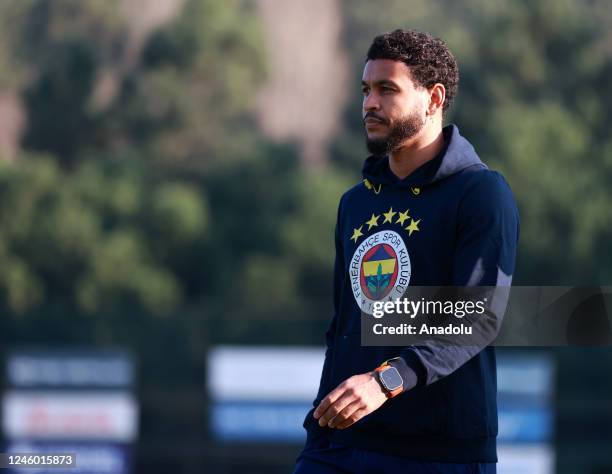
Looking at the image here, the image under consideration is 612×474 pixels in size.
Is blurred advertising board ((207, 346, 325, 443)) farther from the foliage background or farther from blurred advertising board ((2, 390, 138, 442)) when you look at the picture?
blurred advertising board ((2, 390, 138, 442))

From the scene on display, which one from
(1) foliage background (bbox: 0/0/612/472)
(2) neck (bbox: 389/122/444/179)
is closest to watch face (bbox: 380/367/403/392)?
(2) neck (bbox: 389/122/444/179)

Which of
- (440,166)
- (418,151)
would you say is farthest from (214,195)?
(440,166)

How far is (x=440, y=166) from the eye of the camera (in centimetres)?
291

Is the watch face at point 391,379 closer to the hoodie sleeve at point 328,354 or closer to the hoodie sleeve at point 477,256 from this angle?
the hoodie sleeve at point 477,256

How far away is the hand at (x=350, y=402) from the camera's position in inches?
102

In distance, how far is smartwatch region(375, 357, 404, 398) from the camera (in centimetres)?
264

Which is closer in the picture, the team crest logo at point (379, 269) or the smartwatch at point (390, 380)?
the smartwatch at point (390, 380)

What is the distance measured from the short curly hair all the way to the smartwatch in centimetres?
73

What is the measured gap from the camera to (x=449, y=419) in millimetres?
2840

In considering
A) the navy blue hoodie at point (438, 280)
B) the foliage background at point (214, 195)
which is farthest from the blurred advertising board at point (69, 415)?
the navy blue hoodie at point (438, 280)

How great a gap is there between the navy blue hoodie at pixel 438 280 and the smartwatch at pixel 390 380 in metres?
0.02

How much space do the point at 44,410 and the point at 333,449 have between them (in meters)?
9.76

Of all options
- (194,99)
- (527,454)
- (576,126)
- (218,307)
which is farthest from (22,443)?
(194,99)

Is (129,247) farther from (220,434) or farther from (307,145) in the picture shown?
(307,145)
